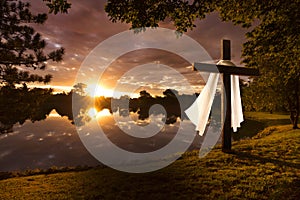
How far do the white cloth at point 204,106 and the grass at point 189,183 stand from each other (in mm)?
1613

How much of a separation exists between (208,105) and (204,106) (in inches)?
6.9

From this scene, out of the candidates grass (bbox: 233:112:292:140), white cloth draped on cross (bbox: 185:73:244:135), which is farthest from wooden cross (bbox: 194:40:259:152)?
grass (bbox: 233:112:292:140)

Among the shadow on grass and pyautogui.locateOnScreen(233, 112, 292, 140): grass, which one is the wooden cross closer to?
the shadow on grass

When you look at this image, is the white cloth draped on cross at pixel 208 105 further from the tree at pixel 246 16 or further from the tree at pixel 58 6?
the tree at pixel 58 6

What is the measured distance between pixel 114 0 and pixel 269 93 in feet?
66.7

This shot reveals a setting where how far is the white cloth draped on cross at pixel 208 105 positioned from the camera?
31.2ft

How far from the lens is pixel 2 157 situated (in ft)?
65.1

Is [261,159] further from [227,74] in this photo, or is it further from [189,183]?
[189,183]

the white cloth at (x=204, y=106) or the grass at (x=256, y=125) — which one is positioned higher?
the white cloth at (x=204, y=106)

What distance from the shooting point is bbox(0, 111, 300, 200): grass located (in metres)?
6.00

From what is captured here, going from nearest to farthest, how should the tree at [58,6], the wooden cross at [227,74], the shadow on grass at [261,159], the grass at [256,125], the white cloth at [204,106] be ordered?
the tree at [58,6] < the shadow on grass at [261,159] < the white cloth at [204,106] < the wooden cross at [227,74] < the grass at [256,125]

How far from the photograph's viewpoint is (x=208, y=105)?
9492mm

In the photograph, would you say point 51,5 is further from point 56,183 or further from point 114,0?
point 56,183

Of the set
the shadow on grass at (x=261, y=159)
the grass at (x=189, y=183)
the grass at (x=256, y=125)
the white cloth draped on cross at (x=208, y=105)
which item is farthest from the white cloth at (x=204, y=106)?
the grass at (x=256, y=125)
